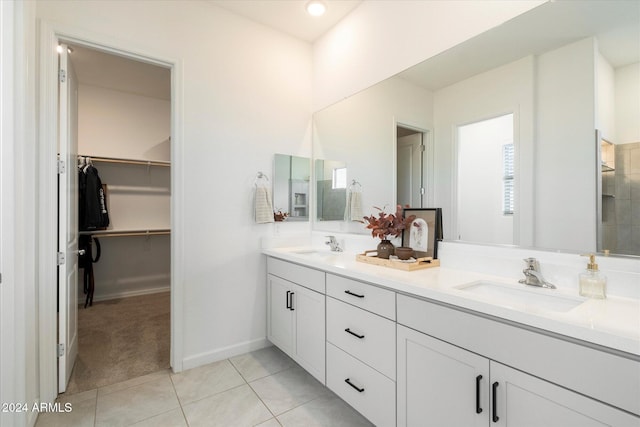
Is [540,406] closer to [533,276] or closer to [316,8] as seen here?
A: [533,276]

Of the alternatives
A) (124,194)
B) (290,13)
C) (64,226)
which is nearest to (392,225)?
(290,13)

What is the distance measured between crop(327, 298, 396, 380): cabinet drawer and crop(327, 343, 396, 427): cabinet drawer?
Answer: 0.14 ft

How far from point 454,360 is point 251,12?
274 centimetres

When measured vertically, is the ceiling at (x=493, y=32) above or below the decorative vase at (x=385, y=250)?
above

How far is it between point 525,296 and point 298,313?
137 centimetres

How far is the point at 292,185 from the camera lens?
2775 millimetres

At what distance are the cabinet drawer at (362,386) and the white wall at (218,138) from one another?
101cm

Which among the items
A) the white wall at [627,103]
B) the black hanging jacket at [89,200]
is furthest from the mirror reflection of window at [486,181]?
the black hanging jacket at [89,200]

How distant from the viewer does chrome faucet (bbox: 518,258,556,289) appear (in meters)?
1.34

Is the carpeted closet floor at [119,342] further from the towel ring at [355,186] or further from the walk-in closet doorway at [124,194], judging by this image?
the towel ring at [355,186]

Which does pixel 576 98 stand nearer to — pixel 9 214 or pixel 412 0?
pixel 412 0

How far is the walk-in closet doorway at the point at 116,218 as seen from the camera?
1.84 m

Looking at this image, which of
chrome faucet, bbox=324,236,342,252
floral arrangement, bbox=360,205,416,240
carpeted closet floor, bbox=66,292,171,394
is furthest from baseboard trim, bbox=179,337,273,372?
floral arrangement, bbox=360,205,416,240

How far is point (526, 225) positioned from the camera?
1490 millimetres
